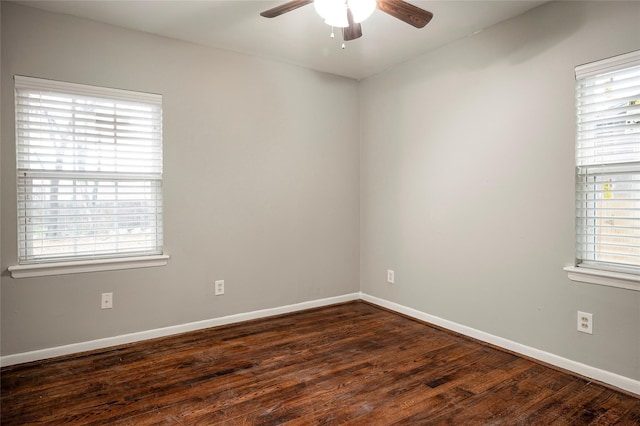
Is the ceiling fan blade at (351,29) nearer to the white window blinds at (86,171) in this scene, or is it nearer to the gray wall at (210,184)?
the gray wall at (210,184)

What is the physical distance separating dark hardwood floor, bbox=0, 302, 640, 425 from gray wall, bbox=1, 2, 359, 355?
0.36 meters

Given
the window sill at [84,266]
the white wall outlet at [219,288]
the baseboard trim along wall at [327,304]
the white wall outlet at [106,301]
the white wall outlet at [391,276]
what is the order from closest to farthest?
1. the baseboard trim along wall at [327,304]
2. the window sill at [84,266]
3. the white wall outlet at [106,301]
4. the white wall outlet at [219,288]
5. the white wall outlet at [391,276]

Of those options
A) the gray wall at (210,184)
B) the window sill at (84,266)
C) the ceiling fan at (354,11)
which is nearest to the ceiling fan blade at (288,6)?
the ceiling fan at (354,11)

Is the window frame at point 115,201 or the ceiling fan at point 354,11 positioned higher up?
the ceiling fan at point 354,11

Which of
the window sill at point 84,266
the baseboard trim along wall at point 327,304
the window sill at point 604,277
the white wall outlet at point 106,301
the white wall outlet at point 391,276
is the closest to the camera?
the window sill at point 604,277

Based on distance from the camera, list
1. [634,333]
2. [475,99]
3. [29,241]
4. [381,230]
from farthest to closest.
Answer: [381,230] < [475,99] < [29,241] < [634,333]

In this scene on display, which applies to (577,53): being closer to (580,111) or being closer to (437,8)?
(580,111)

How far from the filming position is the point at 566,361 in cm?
255

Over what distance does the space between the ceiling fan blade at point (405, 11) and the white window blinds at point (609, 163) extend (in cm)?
111

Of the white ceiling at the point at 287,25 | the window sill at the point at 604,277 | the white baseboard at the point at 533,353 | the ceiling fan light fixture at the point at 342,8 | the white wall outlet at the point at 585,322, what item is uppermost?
the white ceiling at the point at 287,25

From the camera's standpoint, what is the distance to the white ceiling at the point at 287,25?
2670mm

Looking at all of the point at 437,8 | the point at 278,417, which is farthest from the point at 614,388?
the point at 437,8

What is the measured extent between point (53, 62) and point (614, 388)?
4253 mm

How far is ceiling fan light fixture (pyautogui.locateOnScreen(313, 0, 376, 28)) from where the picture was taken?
1975mm
